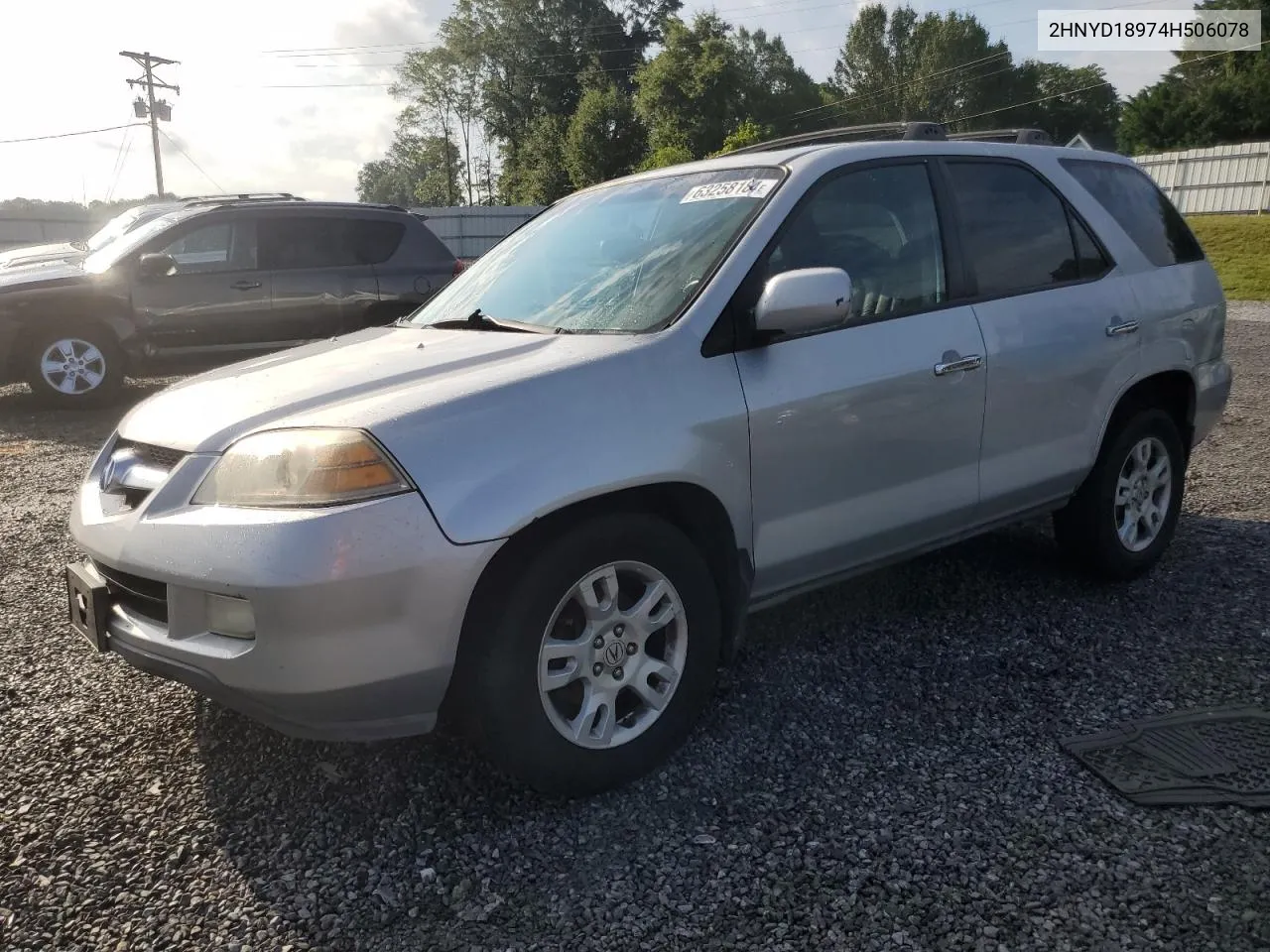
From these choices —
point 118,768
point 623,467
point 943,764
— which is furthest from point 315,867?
point 943,764

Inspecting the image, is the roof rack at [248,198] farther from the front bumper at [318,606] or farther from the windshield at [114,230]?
the front bumper at [318,606]

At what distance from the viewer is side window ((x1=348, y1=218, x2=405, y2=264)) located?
9.75 m

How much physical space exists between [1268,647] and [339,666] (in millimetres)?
3234

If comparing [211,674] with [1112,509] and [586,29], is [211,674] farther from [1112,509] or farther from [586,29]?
[586,29]

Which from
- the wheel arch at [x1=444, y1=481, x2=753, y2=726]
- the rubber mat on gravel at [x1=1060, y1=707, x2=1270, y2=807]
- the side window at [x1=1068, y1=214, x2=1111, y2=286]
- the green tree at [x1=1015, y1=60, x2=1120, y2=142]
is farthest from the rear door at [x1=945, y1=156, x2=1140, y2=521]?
the green tree at [x1=1015, y1=60, x2=1120, y2=142]

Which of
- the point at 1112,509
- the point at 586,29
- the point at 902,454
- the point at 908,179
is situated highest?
the point at 586,29

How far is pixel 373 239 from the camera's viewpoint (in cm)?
981

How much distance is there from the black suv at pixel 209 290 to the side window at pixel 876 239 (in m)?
5.74

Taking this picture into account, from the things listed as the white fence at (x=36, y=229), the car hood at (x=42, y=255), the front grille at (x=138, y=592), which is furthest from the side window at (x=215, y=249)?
the white fence at (x=36, y=229)

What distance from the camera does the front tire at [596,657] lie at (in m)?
2.51

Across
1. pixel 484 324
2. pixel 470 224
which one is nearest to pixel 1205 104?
pixel 470 224

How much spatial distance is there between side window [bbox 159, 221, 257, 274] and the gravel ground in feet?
19.9

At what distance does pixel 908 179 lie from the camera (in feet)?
11.8

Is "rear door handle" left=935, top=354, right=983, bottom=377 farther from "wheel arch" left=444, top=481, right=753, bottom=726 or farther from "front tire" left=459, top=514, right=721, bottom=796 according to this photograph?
"front tire" left=459, top=514, right=721, bottom=796
